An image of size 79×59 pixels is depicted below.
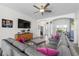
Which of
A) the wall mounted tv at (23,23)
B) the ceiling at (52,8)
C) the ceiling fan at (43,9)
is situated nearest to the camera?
the ceiling at (52,8)

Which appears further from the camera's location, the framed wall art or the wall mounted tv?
the wall mounted tv

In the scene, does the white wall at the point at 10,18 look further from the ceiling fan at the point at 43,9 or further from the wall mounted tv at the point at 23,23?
the ceiling fan at the point at 43,9

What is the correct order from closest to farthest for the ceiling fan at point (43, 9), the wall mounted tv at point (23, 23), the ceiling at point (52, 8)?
the ceiling at point (52, 8) → the ceiling fan at point (43, 9) → the wall mounted tv at point (23, 23)

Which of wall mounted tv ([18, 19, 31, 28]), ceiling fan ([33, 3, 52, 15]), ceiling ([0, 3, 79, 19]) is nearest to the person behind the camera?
ceiling ([0, 3, 79, 19])

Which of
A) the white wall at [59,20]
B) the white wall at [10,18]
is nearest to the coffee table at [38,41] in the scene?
the white wall at [59,20]

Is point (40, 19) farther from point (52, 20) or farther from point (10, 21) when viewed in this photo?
point (10, 21)

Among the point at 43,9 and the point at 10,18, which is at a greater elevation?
the point at 43,9

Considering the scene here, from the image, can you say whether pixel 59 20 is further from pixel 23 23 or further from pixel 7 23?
pixel 7 23

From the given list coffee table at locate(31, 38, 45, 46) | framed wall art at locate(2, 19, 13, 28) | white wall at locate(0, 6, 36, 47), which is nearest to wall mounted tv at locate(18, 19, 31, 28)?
white wall at locate(0, 6, 36, 47)

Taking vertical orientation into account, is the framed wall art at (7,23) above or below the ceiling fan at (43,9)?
below

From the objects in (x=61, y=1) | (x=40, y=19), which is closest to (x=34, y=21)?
(x=40, y=19)

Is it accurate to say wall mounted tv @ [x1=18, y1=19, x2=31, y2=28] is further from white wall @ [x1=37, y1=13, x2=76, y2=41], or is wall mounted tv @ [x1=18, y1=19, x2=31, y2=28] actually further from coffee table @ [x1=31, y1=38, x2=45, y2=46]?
coffee table @ [x1=31, y1=38, x2=45, y2=46]


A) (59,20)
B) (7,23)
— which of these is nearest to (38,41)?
(59,20)

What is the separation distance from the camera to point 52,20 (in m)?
2.57
